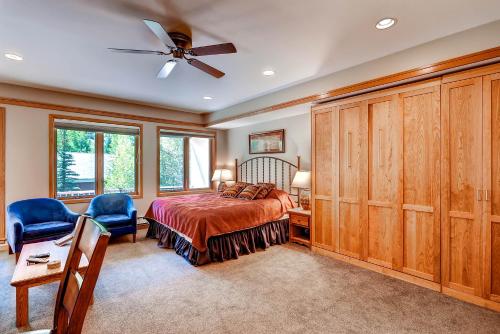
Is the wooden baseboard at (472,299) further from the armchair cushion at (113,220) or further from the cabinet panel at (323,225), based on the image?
the armchair cushion at (113,220)

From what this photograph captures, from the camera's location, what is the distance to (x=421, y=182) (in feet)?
9.23

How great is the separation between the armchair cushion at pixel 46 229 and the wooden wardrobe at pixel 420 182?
377 centimetres

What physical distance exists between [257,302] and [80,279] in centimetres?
184

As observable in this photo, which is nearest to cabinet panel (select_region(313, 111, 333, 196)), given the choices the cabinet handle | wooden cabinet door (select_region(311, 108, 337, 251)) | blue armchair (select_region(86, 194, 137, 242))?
wooden cabinet door (select_region(311, 108, 337, 251))

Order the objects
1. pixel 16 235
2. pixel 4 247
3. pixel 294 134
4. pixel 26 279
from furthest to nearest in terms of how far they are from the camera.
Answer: pixel 294 134 < pixel 4 247 < pixel 16 235 < pixel 26 279

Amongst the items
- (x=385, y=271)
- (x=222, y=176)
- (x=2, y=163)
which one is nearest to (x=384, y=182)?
(x=385, y=271)

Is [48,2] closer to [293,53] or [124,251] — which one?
[293,53]

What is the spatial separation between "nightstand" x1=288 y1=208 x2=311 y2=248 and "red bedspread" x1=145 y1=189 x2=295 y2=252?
24cm

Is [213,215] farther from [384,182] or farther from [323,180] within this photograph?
[384,182]

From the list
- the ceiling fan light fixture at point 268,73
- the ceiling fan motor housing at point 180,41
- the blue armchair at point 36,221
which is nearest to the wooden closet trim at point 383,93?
the ceiling fan light fixture at point 268,73

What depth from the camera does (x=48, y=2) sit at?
80.0 inches

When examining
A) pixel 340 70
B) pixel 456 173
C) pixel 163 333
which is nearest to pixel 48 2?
pixel 163 333

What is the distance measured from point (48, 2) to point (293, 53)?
7.52 ft

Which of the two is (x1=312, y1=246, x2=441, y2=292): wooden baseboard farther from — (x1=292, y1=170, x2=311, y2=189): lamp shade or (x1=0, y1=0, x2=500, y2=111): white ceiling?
(x1=0, y1=0, x2=500, y2=111): white ceiling
